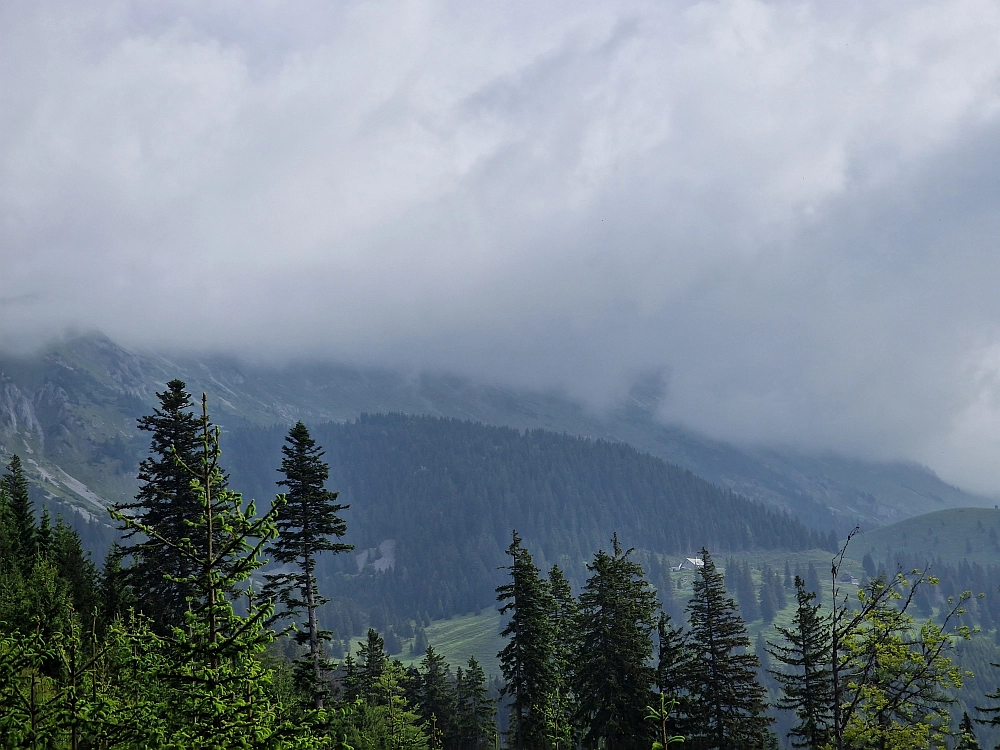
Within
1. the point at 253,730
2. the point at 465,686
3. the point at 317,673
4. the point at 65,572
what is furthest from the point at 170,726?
the point at 465,686

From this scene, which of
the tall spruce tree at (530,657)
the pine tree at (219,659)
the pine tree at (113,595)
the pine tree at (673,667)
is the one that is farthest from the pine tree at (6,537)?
the pine tree at (219,659)

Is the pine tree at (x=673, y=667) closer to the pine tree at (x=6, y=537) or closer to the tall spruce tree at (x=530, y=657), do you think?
the tall spruce tree at (x=530, y=657)

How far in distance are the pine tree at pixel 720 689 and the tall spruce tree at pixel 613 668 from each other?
284 centimetres

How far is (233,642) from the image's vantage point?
14.9 m

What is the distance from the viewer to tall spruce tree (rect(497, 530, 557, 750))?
177 feet

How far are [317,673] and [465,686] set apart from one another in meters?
46.8

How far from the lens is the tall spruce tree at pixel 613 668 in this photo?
5100 centimetres

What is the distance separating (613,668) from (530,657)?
5395 millimetres

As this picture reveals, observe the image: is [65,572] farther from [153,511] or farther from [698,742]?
[698,742]

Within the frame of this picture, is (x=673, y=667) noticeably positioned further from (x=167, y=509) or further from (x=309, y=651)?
(x=167, y=509)

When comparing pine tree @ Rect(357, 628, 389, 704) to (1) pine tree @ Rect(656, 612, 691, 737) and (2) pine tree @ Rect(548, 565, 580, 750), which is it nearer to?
(2) pine tree @ Rect(548, 565, 580, 750)

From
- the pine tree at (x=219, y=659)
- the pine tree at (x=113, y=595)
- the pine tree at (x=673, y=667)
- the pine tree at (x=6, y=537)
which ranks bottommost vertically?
the pine tree at (x=673, y=667)

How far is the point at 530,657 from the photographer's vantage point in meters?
53.8

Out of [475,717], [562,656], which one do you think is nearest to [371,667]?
[475,717]
